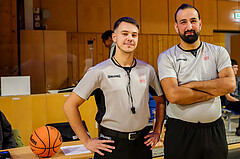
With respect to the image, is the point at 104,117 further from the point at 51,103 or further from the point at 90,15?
the point at 90,15

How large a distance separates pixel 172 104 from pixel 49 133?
1143 millimetres

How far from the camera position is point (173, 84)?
2146mm

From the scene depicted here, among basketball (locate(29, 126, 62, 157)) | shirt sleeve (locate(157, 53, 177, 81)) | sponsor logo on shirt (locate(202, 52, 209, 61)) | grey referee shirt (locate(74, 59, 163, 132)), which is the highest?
sponsor logo on shirt (locate(202, 52, 209, 61))

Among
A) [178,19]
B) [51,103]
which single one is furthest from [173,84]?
[51,103]

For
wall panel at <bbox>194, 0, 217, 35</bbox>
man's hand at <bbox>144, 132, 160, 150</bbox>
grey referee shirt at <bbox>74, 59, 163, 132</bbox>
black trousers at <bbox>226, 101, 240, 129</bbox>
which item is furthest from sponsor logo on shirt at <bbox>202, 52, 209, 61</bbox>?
wall panel at <bbox>194, 0, 217, 35</bbox>

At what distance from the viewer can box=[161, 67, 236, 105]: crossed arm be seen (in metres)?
2.10

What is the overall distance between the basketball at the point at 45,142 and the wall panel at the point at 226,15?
299 inches

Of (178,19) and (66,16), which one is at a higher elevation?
(66,16)

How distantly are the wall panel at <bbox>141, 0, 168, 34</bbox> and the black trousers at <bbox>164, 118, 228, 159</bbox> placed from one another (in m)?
5.92

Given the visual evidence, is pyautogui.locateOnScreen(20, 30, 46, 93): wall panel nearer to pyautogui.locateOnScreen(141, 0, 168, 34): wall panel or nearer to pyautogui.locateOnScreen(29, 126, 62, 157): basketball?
pyautogui.locateOnScreen(141, 0, 168, 34): wall panel

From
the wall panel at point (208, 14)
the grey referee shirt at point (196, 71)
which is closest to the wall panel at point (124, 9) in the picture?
the wall panel at point (208, 14)

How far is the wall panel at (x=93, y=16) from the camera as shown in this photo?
7.16 metres

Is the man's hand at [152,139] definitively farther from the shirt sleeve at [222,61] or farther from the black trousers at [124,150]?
the shirt sleeve at [222,61]

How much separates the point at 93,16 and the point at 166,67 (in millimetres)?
5397
